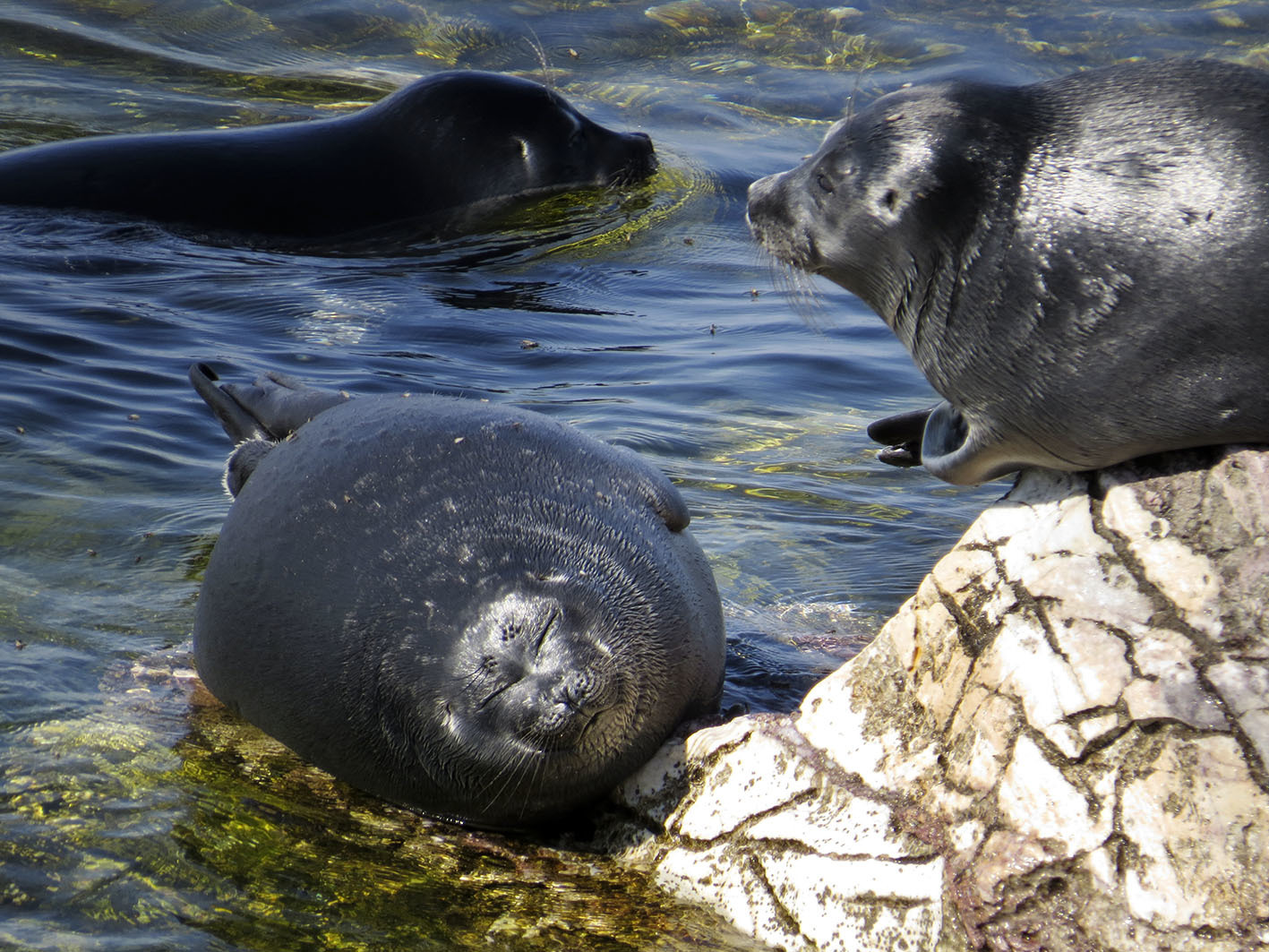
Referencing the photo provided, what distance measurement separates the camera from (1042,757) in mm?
2975

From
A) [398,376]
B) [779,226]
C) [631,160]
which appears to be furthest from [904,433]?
[631,160]

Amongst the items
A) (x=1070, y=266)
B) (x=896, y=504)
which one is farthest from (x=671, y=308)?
(x=1070, y=266)

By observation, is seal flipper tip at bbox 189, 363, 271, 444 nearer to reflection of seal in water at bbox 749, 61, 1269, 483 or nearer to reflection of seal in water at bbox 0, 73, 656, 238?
reflection of seal in water at bbox 749, 61, 1269, 483

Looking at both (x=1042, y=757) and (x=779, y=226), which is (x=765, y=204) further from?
(x=1042, y=757)

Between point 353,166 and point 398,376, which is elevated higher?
point 353,166

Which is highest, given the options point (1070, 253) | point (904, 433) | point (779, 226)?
point (1070, 253)

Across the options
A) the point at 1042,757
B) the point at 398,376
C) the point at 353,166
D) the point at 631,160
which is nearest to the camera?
the point at 1042,757

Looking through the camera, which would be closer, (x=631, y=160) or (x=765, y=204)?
(x=765, y=204)

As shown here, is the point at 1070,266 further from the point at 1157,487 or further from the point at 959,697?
the point at 959,697

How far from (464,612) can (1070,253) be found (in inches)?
59.9

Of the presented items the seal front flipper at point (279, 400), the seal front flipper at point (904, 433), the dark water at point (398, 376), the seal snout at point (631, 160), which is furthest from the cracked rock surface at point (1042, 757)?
the seal snout at point (631, 160)

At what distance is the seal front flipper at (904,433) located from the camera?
4.03 m

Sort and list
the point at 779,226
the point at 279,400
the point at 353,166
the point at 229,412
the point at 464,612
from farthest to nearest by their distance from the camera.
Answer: the point at 353,166 < the point at 229,412 < the point at 279,400 < the point at 779,226 < the point at 464,612

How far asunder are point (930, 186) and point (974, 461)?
0.63 meters
